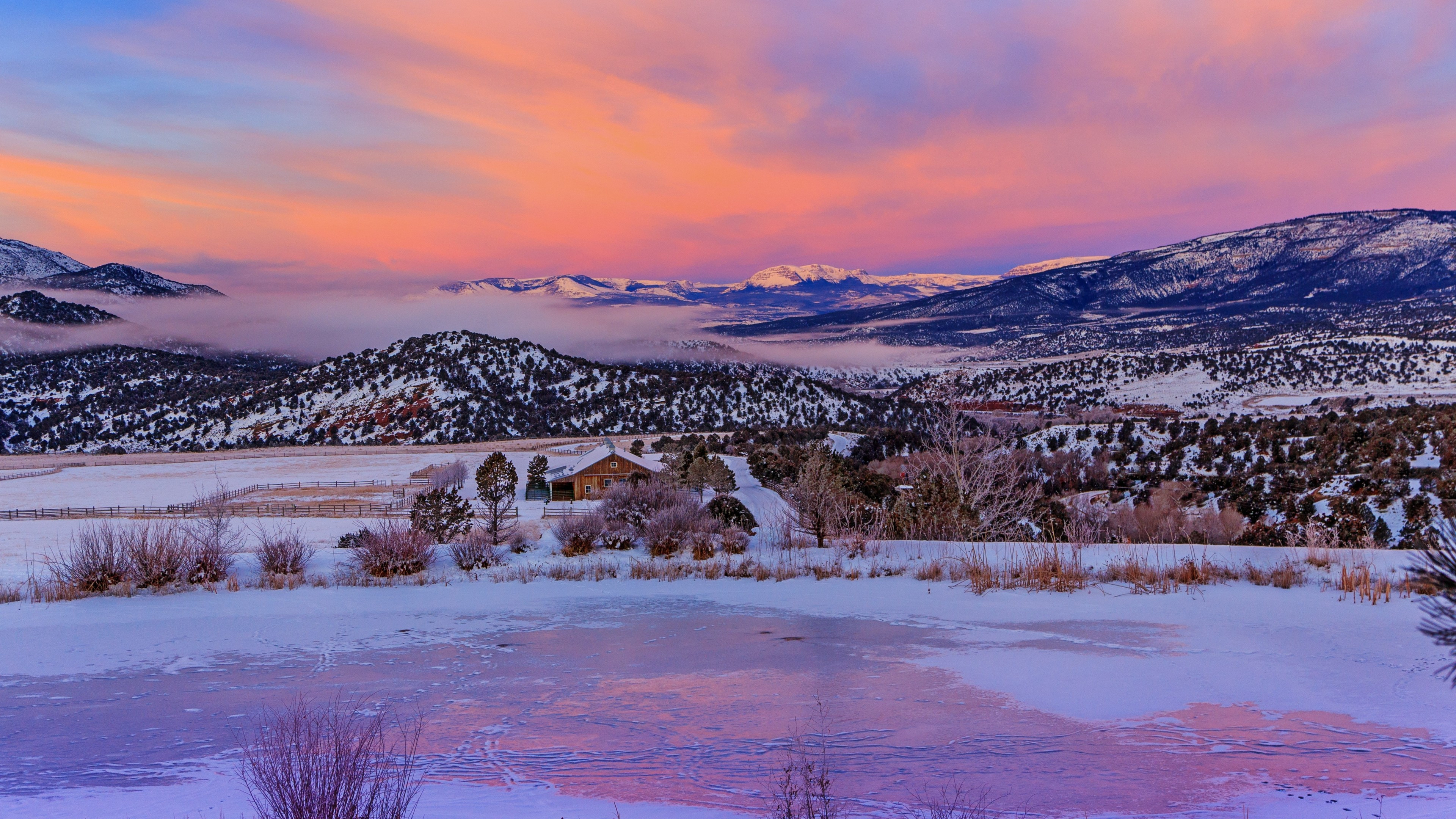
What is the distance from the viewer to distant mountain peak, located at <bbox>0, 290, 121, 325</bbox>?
136 metres

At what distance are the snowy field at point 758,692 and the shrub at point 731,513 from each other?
5860 millimetres

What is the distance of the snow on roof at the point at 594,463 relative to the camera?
36.7 metres

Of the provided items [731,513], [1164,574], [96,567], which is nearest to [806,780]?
[1164,574]

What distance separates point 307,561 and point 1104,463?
30.8m

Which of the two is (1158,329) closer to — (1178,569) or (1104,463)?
(1104,463)

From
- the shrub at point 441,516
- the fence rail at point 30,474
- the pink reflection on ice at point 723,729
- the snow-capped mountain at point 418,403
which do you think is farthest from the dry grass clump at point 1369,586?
the snow-capped mountain at point 418,403

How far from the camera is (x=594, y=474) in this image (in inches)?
1427

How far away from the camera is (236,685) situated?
8.15 meters

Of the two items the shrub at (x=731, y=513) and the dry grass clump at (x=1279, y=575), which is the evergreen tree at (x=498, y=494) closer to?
the shrub at (x=731, y=513)

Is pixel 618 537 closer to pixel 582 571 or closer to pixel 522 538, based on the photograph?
pixel 522 538

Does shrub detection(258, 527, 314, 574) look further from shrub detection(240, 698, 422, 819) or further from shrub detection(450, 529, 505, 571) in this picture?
shrub detection(240, 698, 422, 819)

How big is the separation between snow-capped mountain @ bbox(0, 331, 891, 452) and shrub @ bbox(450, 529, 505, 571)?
48.1 metres

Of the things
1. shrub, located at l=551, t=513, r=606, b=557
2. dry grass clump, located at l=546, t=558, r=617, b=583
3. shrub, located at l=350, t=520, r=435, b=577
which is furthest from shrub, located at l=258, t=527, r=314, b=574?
shrub, located at l=551, t=513, r=606, b=557

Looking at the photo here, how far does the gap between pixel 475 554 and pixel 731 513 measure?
6572 millimetres
